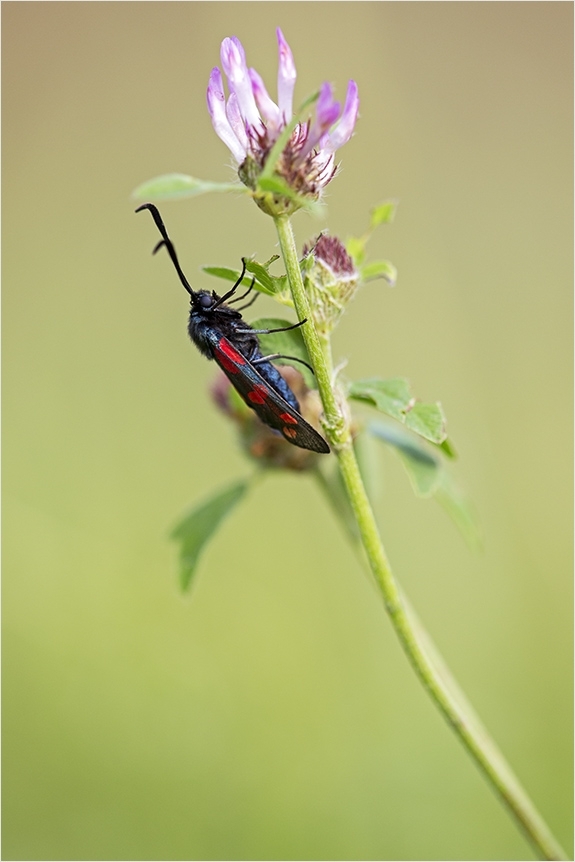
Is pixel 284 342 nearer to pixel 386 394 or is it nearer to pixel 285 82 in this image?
pixel 386 394

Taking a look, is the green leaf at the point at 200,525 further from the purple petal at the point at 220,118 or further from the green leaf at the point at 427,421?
the purple petal at the point at 220,118

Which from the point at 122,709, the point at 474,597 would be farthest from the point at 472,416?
the point at 122,709

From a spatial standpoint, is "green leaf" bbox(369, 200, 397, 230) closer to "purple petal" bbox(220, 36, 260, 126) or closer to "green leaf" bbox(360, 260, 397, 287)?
"green leaf" bbox(360, 260, 397, 287)

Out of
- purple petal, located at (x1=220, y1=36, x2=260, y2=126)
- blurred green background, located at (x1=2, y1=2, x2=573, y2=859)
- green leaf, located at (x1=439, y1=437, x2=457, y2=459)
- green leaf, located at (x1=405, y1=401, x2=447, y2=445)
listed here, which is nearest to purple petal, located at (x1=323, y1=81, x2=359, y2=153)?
purple petal, located at (x1=220, y1=36, x2=260, y2=126)

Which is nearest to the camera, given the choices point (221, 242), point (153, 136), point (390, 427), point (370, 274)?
point (370, 274)

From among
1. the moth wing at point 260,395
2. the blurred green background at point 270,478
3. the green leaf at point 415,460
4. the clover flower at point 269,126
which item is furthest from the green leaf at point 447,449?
the blurred green background at point 270,478

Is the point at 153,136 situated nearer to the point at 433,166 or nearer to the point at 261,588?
the point at 433,166

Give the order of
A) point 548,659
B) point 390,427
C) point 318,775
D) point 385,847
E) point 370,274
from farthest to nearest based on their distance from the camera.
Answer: point 548,659 → point 318,775 → point 385,847 → point 390,427 → point 370,274
